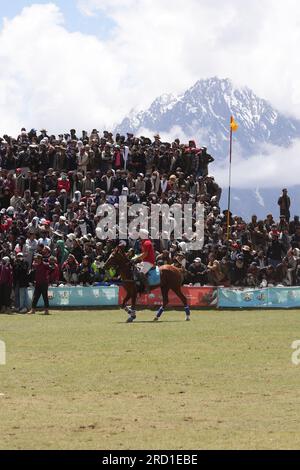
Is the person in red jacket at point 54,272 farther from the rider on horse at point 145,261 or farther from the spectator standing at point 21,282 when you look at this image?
the rider on horse at point 145,261

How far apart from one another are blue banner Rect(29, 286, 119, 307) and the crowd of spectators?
1.30ft

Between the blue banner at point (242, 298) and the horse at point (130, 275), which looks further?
the blue banner at point (242, 298)

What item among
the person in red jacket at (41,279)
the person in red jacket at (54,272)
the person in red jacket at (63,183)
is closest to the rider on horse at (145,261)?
the person in red jacket at (41,279)

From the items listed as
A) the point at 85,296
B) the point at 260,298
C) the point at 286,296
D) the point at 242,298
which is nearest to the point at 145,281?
the point at 85,296

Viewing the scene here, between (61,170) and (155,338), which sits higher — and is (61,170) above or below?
above

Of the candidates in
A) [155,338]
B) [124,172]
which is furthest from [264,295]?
[155,338]

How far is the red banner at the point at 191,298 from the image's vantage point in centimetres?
→ 3722

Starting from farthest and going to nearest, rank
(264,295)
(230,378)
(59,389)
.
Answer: (264,295) < (230,378) < (59,389)

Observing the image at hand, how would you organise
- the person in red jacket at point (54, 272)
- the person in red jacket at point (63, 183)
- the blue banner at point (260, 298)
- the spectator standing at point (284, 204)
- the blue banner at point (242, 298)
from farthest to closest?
the spectator standing at point (284, 204), the person in red jacket at point (63, 183), the blue banner at point (242, 298), the person in red jacket at point (54, 272), the blue banner at point (260, 298)

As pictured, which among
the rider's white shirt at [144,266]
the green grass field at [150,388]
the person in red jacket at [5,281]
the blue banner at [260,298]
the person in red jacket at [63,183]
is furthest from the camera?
the person in red jacket at [63,183]

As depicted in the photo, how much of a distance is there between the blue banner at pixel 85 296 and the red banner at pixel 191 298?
1.09 feet
